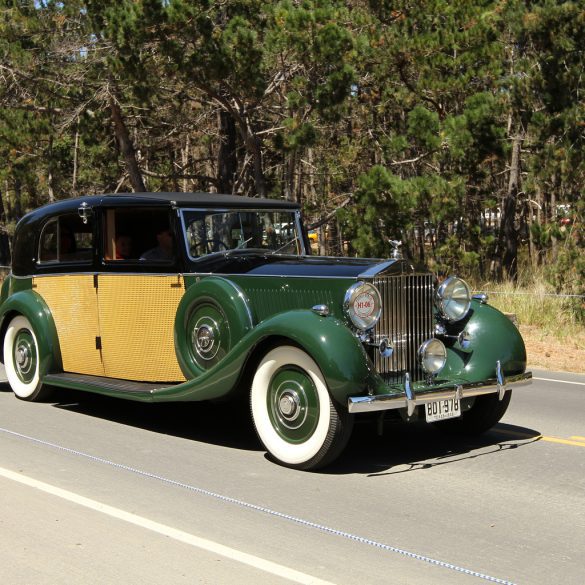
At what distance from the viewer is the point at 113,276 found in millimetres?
8234

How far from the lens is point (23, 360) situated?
30.1ft

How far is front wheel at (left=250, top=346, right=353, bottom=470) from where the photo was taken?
630 cm

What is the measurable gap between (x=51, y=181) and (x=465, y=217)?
12407 mm

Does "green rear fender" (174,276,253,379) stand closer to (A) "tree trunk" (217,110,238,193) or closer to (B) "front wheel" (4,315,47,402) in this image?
(B) "front wheel" (4,315,47,402)

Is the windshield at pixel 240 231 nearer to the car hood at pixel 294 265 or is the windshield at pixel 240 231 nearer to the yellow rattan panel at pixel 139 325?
the car hood at pixel 294 265

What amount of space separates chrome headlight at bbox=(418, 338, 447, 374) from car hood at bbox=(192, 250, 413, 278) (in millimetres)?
585

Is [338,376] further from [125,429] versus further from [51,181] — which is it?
[51,181]

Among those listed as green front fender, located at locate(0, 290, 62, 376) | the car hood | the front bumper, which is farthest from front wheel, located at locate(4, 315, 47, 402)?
the front bumper

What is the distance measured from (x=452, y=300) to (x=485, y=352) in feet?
1.56

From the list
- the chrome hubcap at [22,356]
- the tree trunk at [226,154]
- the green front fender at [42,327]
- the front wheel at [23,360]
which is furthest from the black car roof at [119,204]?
the tree trunk at [226,154]

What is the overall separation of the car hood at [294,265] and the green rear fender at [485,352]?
30.6 inches

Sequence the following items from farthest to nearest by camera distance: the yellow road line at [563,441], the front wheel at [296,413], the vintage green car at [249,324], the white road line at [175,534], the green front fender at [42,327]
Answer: the green front fender at [42,327], the yellow road line at [563,441], the vintage green car at [249,324], the front wheel at [296,413], the white road line at [175,534]

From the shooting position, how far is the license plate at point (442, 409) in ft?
21.5

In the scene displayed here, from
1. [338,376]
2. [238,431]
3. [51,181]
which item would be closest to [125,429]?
[238,431]
